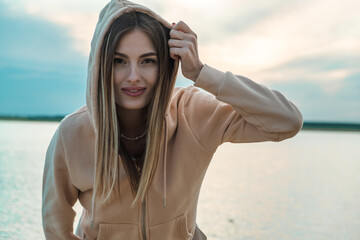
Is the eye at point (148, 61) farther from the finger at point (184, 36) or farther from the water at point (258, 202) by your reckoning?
the water at point (258, 202)

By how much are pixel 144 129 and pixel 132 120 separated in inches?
3.9

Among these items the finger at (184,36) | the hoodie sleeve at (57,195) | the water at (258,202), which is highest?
the finger at (184,36)

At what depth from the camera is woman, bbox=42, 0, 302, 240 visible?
6.29 feet

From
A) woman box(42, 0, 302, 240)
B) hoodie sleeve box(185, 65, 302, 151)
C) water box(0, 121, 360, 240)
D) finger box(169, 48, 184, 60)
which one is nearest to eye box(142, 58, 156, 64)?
woman box(42, 0, 302, 240)

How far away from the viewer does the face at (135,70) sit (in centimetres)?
193

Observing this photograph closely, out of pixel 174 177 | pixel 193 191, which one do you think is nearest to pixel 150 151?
pixel 174 177

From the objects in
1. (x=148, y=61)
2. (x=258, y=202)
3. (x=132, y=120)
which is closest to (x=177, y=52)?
(x=148, y=61)

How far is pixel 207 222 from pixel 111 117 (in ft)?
13.3

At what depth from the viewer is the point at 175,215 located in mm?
2232

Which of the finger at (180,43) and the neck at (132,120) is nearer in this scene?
the finger at (180,43)

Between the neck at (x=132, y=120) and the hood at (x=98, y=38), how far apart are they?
17cm

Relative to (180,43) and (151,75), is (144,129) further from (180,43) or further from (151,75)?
(180,43)

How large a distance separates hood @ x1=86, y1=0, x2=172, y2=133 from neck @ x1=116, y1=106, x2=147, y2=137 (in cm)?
17

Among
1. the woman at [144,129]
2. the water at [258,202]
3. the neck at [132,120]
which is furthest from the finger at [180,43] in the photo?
the water at [258,202]
